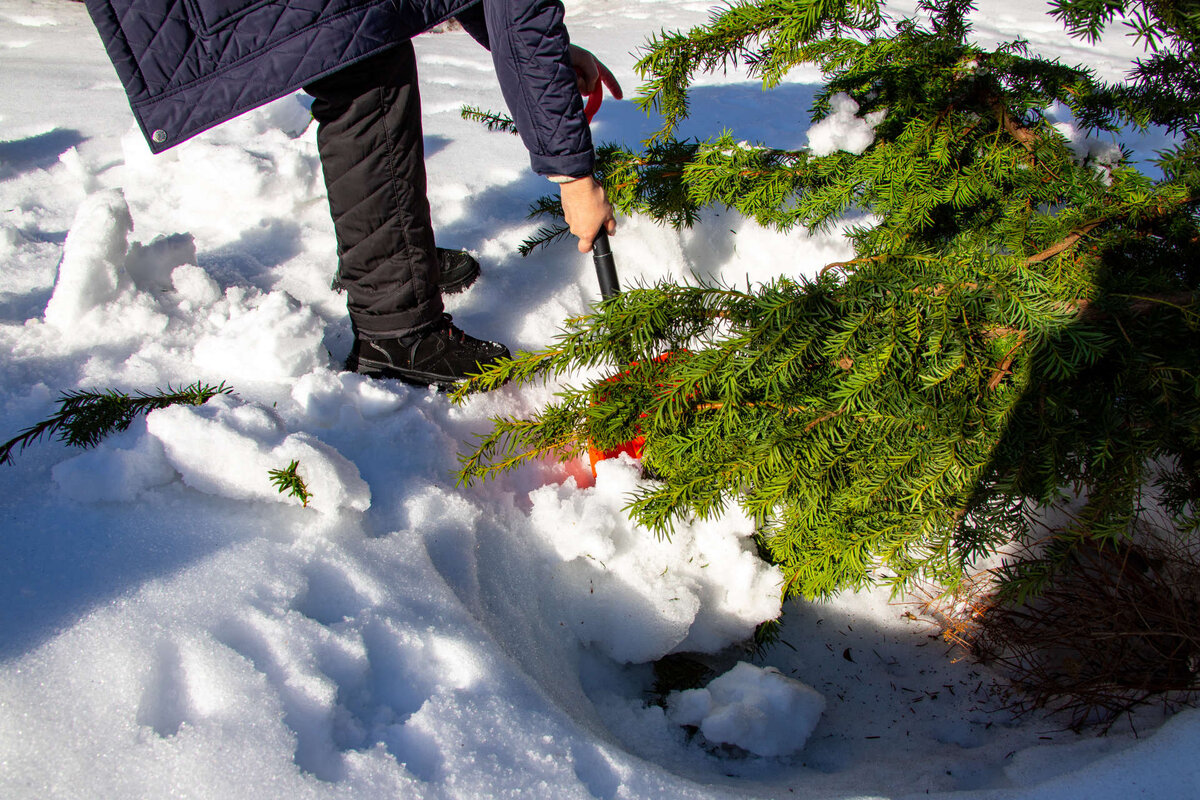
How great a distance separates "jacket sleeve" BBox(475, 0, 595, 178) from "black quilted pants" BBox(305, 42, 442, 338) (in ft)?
1.00

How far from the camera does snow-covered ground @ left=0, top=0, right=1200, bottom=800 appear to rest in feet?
3.57

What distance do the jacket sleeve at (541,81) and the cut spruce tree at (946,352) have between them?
0.75 feet

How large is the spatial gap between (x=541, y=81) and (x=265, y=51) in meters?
0.63

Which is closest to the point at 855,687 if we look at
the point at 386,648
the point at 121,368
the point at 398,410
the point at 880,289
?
the point at 880,289

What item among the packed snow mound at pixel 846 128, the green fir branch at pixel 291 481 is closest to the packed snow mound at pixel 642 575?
the green fir branch at pixel 291 481

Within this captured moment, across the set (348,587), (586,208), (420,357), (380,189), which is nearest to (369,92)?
(380,189)

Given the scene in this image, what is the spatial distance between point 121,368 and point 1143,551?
8.91 feet

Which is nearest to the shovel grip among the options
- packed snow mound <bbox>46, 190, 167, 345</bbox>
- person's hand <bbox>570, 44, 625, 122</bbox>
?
person's hand <bbox>570, 44, 625, 122</bbox>

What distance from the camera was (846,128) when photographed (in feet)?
6.99

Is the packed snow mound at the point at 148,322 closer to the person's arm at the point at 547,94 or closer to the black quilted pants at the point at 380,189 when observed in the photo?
the black quilted pants at the point at 380,189

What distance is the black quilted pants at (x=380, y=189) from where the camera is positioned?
5.56ft

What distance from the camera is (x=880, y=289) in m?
1.36

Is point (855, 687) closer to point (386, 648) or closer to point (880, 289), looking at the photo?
point (880, 289)

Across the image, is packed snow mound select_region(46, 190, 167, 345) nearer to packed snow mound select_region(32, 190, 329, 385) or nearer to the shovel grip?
packed snow mound select_region(32, 190, 329, 385)
